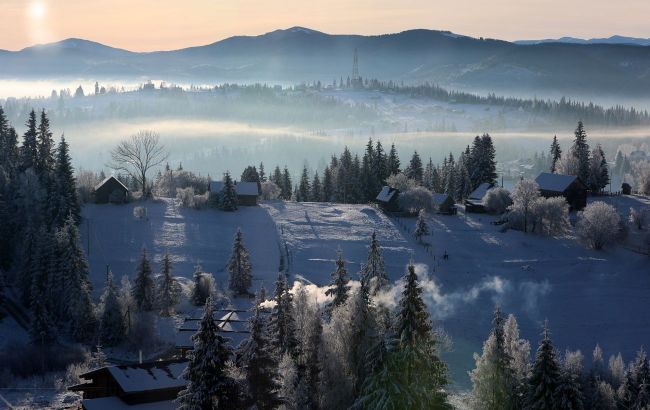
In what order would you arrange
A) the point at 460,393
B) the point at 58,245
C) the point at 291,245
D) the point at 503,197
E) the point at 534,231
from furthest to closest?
the point at 503,197 → the point at 534,231 → the point at 291,245 → the point at 58,245 → the point at 460,393

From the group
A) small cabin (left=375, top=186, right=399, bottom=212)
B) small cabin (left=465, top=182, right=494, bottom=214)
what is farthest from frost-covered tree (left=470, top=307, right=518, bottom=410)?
small cabin (left=465, top=182, right=494, bottom=214)

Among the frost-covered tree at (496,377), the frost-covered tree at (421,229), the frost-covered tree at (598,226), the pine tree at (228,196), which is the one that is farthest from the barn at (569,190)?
the frost-covered tree at (496,377)

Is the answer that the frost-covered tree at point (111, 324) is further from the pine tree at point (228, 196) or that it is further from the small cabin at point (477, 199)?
the small cabin at point (477, 199)

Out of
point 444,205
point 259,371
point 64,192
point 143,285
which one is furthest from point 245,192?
point 259,371

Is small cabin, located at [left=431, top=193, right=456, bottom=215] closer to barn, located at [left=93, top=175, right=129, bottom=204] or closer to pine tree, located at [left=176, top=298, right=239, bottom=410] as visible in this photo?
barn, located at [left=93, top=175, right=129, bottom=204]

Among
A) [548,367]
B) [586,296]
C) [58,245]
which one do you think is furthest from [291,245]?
[548,367]

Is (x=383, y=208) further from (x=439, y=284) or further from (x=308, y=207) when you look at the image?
(x=439, y=284)
